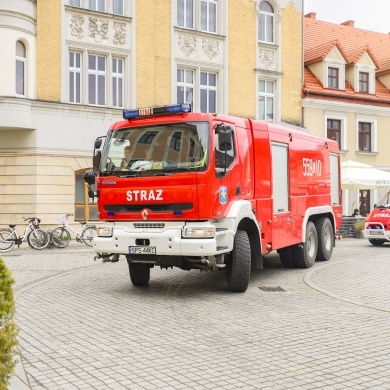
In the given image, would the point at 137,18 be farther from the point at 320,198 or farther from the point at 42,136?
the point at 320,198

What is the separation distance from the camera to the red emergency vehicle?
792 inches

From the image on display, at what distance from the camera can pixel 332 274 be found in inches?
497

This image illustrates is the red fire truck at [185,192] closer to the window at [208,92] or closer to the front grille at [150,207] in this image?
the front grille at [150,207]

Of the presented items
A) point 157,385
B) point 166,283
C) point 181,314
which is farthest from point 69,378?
point 166,283

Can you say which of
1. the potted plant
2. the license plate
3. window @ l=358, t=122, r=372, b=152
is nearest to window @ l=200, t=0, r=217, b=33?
the potted plant

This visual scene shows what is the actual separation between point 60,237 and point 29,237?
3.35 ft

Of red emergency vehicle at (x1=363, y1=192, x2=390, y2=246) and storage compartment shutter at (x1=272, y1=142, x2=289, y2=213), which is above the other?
storage compartment shutter at (x1=272, y1=142, x2=289, y2=213)

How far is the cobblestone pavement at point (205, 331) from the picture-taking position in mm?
5633

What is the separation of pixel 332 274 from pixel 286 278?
3.47ft

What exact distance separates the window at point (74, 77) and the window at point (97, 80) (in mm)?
443

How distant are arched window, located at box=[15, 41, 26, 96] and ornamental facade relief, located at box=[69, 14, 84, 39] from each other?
6.63ft

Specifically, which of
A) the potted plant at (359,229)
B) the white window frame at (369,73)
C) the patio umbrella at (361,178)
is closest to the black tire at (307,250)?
the patio umbrella at (361,178)

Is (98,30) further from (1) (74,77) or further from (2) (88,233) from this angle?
(2) (88,233)

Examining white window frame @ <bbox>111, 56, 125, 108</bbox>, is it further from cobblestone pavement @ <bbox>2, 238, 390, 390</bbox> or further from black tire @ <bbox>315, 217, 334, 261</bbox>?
cobblestone pavement @ <bbox>2, 238, 390, 390</bbox>
